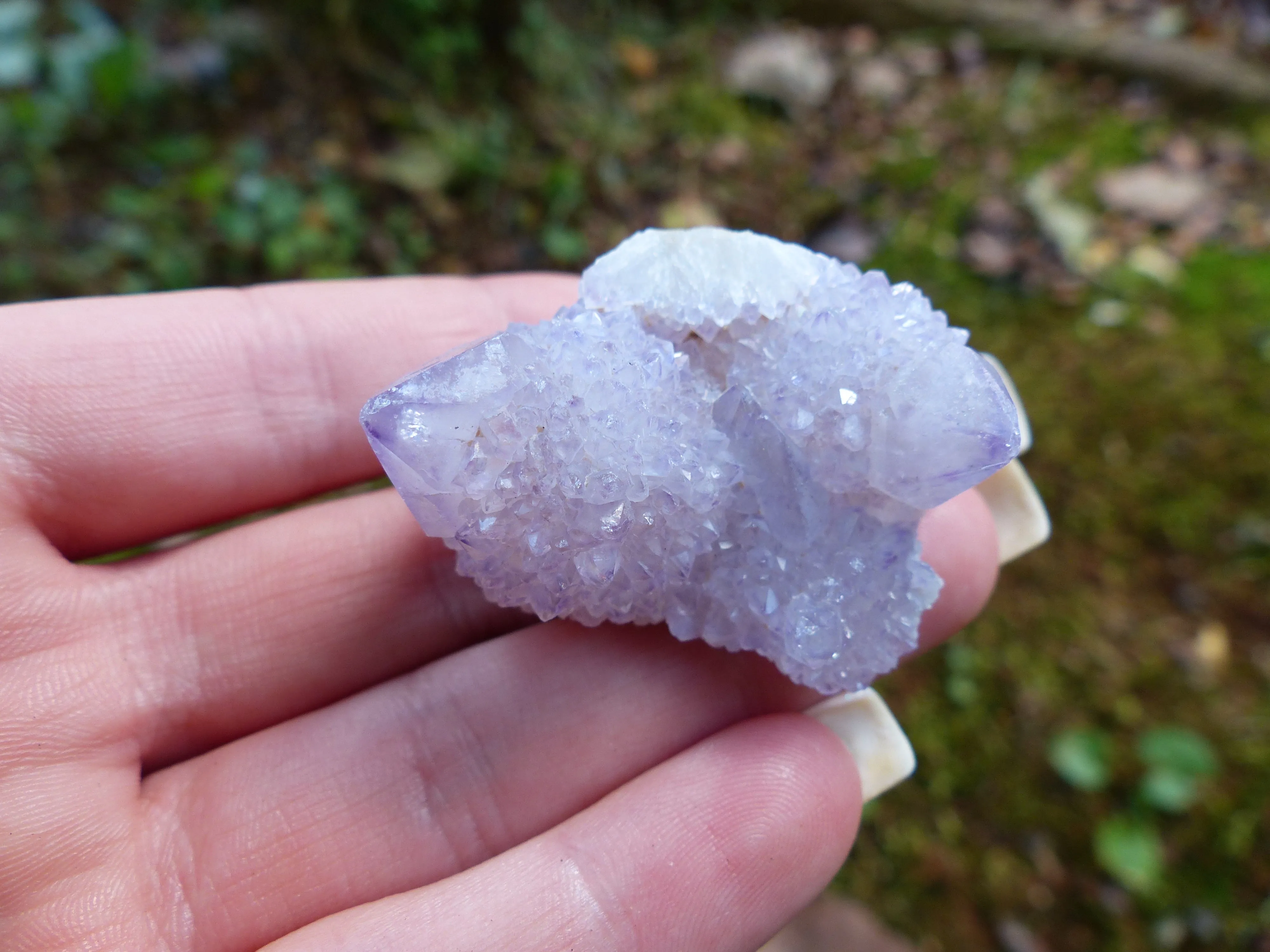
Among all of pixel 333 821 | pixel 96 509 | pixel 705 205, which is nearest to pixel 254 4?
pixel 705 205

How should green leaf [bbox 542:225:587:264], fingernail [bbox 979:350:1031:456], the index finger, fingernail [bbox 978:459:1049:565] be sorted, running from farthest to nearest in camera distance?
1. green leaf [bbox 542:225:587:264]
2. fingernail [bbox 979:350:1031:456]
3. fingernail [bbox 978:459:1049:565]
4. the index finger

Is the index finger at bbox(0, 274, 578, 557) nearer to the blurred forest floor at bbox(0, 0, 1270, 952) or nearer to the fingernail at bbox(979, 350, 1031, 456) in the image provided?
the blurred forest floor at bbox(0, 0, 1270, 952)

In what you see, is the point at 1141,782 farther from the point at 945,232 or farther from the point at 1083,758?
the point at 945,232

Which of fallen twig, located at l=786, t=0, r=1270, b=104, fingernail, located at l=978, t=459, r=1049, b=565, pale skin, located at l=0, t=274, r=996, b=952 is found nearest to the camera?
pale skin, located at l=0, t=274, r=996, b=952

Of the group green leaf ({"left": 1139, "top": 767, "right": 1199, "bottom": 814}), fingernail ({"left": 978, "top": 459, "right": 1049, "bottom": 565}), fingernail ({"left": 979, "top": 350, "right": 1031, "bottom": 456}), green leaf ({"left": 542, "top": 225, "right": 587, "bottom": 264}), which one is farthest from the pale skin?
green leaf ({"left": 542, "top": 225, "right": 587, "bottom": 264})

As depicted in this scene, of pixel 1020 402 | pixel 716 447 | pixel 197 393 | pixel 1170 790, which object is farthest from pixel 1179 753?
pixel 197 393

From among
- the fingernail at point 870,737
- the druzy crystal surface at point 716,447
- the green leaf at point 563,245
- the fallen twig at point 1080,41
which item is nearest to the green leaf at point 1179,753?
the fingernail at point 870,737

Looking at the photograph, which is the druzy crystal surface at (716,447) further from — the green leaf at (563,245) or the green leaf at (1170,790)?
the green leaf at (563,245)
